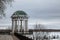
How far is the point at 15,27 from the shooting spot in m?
31.6

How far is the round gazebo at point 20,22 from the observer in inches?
1226

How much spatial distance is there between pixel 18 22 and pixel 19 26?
0.53 m

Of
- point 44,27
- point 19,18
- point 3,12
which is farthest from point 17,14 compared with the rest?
point 3,12

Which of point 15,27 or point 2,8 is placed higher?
point 2,8

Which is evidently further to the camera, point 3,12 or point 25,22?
point 25,22

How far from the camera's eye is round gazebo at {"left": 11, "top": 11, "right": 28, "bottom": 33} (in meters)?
31.1

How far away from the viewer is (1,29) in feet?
133

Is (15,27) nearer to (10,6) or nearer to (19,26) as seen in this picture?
(19,26)

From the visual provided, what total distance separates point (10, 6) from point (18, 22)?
17.8 m

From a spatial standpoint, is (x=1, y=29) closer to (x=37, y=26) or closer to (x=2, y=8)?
(x=37, y=26)

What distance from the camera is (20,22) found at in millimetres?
32156

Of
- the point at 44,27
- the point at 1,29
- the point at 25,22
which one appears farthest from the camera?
the point at 44,27

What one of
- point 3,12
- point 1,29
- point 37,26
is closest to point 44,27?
point 37,26

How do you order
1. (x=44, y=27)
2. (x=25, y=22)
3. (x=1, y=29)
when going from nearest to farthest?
(x=25, y=22), (x=1, y=29), (x=44, y=27)
